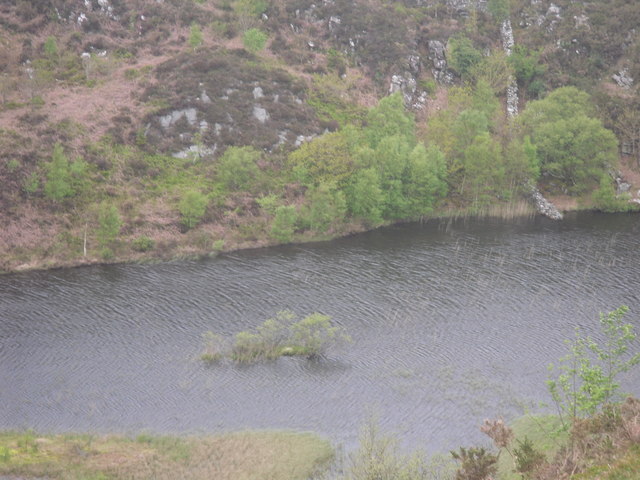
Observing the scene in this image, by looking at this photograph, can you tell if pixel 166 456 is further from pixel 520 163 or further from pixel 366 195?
pixel 520 163

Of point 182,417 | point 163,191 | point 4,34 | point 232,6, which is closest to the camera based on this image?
point 182,417

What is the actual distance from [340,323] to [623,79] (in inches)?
3373

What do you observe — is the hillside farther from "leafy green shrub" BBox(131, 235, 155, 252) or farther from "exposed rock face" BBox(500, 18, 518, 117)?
"exposed rock face" BBox(500, 18, 518, 117)

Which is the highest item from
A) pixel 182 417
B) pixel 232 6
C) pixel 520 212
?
pixel 232 6

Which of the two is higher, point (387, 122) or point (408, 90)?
point (408, 90)

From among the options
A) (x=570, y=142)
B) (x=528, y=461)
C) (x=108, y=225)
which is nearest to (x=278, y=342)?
(x=528, y=461)

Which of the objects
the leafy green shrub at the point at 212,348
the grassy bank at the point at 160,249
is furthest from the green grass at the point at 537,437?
the grassy bank at the point at 160,249

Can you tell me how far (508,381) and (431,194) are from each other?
4634 centimetres

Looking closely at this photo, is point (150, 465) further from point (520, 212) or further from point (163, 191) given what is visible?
point (520, 212)

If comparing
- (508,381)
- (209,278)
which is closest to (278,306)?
(209,278)

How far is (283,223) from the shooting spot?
83.1 m

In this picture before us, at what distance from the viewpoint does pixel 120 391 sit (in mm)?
51250

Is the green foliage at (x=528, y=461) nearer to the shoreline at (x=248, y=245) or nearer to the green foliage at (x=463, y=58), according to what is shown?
the shoreline at (x=248, y=245)

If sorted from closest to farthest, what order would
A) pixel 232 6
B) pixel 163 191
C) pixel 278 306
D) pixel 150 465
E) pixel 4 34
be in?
pixel 150 465, pixel 278 306, pixel 163 191, pixel 4 34, pixel 232 6
